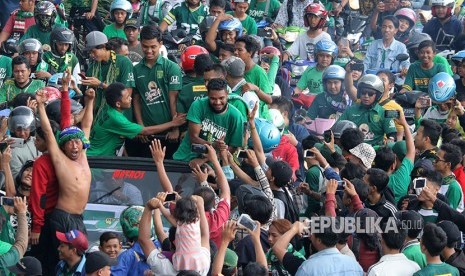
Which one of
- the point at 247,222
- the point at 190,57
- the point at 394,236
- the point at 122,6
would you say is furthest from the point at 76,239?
the point at 122,6

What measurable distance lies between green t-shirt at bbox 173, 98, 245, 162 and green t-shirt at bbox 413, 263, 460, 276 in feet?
11.8

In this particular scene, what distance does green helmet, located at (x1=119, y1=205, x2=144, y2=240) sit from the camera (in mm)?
12922

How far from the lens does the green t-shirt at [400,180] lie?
50.3ft

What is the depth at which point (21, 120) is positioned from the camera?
15.4 m

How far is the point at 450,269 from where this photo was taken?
40.3 feet

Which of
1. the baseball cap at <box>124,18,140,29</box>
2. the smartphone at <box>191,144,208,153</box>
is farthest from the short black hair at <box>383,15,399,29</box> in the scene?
the smartphone at <box>191,144,208,153</box>

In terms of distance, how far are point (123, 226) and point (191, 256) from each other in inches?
52.5

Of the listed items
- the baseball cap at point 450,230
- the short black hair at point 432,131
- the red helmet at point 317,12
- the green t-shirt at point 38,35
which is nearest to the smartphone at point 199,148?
the baseball cap at point 450,230

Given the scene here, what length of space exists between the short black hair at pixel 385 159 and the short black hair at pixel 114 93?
2.82m

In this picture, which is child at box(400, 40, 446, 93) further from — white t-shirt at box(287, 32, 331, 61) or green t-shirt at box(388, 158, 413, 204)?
green t-shirt at box(388, 158, 413, 204)

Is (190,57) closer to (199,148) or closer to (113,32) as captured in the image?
(199,148)

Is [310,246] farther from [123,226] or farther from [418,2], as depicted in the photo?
[418,2]

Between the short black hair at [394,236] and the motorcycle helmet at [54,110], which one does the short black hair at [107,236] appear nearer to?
the short black hair at [394,236]

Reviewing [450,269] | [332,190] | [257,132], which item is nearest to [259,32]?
[257,132]
